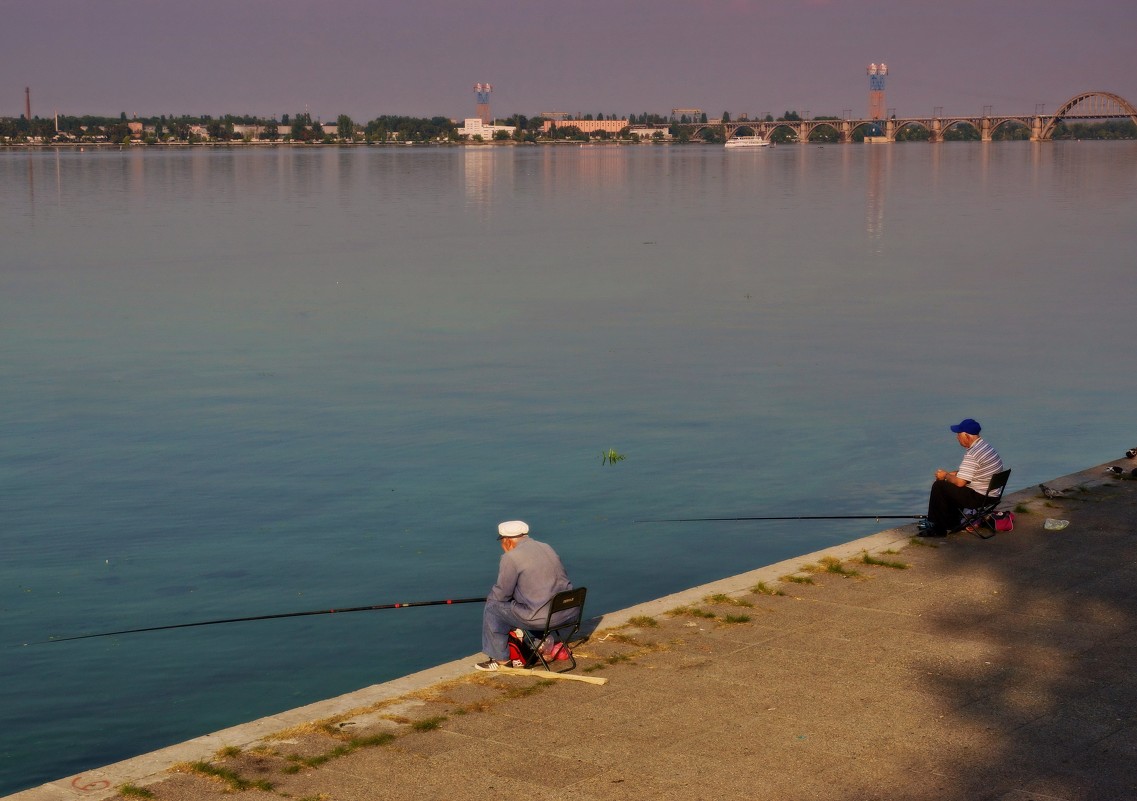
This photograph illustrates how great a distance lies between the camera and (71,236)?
201 feet

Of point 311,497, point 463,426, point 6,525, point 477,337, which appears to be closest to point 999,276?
point 477,337

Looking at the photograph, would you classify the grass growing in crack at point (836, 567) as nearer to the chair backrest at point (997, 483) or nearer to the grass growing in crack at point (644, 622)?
the chair backrest at point (997, 483)

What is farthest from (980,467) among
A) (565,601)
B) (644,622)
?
(565,601)

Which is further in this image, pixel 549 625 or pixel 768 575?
pixel 768 575

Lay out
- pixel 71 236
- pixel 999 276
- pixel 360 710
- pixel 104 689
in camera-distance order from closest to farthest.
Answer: pixel 360 710, pixel 104 689, pixel 999 276, pixel 71 236

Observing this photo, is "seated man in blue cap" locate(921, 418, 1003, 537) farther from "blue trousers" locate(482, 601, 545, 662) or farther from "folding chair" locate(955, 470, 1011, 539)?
"blue trousers" locate(482, 601, 545, 662)

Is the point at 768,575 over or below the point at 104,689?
over

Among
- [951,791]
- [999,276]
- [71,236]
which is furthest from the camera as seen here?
[71,236]

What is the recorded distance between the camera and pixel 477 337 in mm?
32469

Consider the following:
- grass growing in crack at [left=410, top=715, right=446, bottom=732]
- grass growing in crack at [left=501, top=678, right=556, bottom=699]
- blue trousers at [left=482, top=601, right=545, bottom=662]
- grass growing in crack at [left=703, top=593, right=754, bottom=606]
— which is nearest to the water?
grass growing in crack at [left=703, top=593, right=754, bottom=606]

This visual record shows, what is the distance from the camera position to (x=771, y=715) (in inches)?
386

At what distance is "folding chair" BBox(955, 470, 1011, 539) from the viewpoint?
14344 mm

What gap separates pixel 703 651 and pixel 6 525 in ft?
33.4

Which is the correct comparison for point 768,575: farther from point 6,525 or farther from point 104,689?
point 6,525
